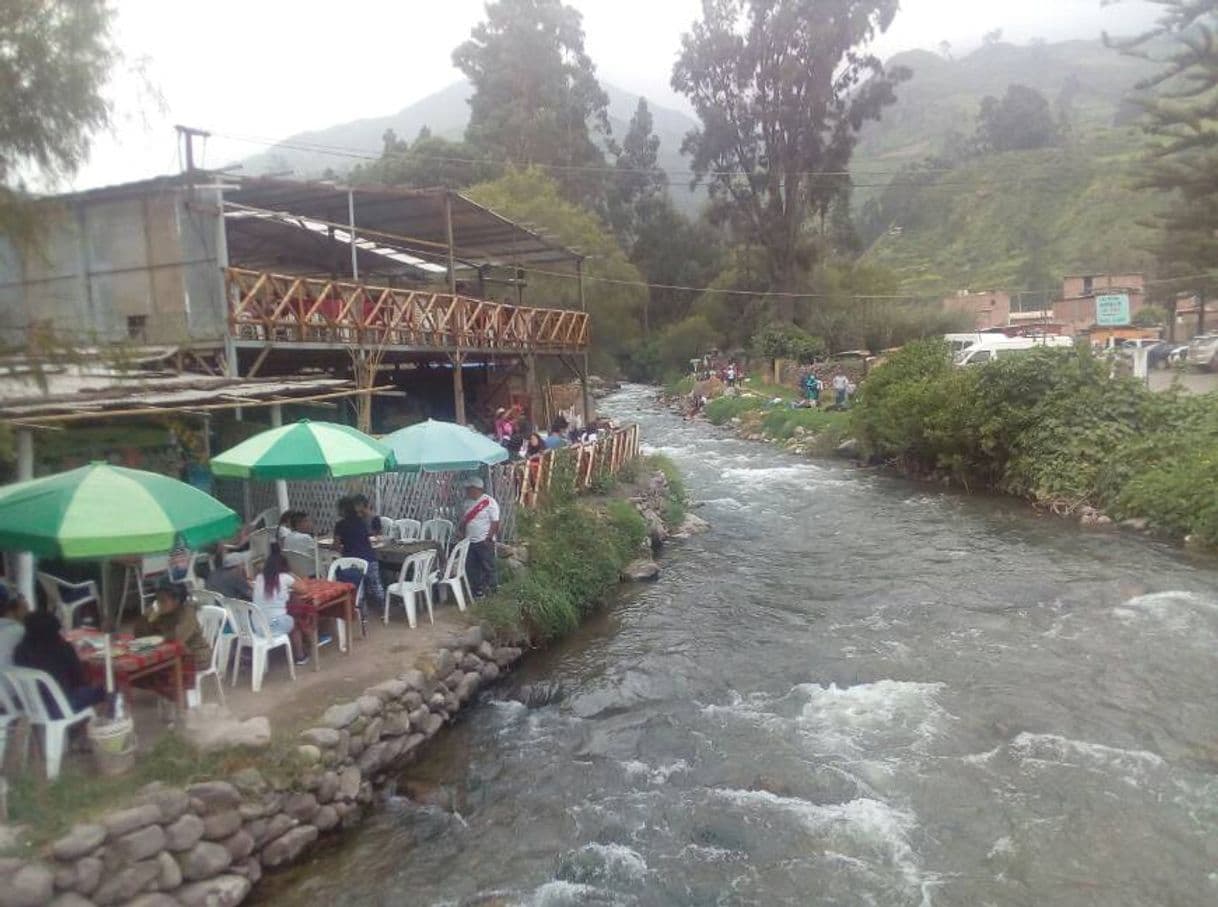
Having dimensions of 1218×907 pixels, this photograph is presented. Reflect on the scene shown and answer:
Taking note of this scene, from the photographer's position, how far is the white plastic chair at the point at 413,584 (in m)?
9.05

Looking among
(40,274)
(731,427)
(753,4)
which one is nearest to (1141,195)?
(753,4)

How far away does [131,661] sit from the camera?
6.18m

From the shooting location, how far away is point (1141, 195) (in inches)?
2346

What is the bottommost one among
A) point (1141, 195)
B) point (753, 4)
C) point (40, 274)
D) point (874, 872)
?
point (874, 872)

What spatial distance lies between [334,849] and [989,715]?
5.71 m

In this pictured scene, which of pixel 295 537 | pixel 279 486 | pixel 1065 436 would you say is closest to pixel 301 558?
pixel 295 537

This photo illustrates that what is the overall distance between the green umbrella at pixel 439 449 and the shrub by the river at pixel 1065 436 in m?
11.1

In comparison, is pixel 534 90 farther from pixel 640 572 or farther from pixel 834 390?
pixel 640 572

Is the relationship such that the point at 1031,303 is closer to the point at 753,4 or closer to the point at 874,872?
the point at 753,4

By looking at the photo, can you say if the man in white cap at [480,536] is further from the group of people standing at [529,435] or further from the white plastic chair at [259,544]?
the group of people standing at [529,435]

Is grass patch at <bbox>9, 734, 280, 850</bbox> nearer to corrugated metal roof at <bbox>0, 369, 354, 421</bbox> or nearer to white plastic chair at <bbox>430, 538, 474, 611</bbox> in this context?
corrugated metal roof at <bbox>0, 369, 354, 421</bbox>

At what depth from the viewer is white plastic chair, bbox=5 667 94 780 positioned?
5527mm

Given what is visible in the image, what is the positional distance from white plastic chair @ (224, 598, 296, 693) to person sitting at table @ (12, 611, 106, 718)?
1494 mm

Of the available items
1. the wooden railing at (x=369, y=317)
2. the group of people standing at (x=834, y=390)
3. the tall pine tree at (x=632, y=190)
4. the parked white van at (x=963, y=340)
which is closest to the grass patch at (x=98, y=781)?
the wooden railing at (x=369, y=317)
